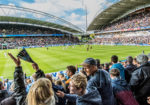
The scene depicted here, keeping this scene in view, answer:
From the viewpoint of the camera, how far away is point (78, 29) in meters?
86.2

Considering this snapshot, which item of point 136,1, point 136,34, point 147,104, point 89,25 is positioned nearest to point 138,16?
point 136,1

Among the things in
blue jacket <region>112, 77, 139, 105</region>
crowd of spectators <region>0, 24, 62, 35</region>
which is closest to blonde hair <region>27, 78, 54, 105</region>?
blue jacket <region>112, 77, 139, 105</region>

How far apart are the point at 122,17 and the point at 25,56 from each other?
80.8 meters

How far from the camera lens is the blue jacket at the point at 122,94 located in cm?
320

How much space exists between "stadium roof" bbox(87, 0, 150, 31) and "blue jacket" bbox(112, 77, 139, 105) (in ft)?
208

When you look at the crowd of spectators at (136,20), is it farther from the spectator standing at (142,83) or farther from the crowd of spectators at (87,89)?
the crowd of spectators at (87,89)

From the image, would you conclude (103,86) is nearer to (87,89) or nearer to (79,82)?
(87,89)

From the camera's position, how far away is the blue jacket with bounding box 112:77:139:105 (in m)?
3.20

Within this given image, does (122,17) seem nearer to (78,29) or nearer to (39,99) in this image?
(78,29)

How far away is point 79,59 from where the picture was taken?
66.2ft

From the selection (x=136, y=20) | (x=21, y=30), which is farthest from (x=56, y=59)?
(x=21, y=30)

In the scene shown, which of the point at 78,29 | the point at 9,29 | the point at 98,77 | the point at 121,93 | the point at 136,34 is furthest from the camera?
the point at 78,29

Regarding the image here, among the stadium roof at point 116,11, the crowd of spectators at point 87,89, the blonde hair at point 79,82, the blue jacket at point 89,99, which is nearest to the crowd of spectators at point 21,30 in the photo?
the stadium roof at point 116,11

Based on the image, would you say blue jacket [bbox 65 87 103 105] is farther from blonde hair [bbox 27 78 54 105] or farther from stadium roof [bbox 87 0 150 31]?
stadium roof [bbox 87 0 150 31]
